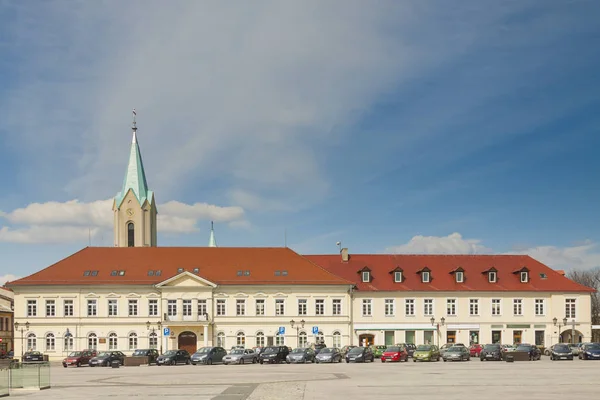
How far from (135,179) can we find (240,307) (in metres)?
32.9

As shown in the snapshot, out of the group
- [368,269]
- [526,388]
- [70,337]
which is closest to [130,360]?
[70,337]

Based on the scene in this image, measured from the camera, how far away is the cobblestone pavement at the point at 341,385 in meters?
27.5

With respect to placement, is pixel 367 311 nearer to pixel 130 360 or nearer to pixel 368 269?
pixel 368 269

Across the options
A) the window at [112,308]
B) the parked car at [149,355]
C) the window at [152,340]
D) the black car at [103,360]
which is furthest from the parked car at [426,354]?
the window at [112,308]

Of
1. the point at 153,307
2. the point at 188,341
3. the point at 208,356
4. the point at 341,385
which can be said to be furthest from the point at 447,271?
the point at 341,385

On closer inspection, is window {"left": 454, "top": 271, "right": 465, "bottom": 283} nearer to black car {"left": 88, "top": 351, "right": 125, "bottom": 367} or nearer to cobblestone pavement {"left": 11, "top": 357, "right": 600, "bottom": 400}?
black car {"left": 88, "top": 351, "right": 125, "bottom": 367}

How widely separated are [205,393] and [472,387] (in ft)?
32.2

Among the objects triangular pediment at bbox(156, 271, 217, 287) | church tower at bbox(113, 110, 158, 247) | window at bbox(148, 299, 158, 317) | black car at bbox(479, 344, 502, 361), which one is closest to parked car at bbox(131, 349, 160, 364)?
triangular pediment at bbox(156, 271, 217, 287)

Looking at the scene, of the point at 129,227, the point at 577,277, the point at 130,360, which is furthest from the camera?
the point at 577,277

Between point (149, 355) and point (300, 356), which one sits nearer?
point (300, 356)

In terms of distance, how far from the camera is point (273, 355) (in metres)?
53.9

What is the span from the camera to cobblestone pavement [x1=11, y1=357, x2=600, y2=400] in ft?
90.3

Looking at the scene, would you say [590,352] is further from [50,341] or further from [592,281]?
[592,281]

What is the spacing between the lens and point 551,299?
76812 mm
